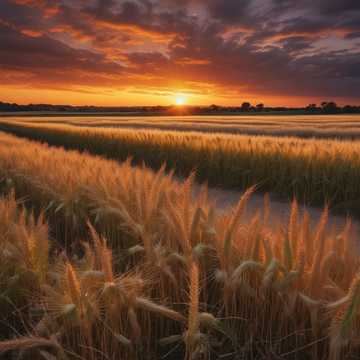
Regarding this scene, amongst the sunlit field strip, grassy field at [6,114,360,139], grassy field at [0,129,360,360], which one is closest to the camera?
grassy field at [0,129,360,360]

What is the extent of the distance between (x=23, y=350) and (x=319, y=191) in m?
5.07

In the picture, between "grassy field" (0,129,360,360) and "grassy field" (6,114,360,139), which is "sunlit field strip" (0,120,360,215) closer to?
"grassy field" (0,129,360,360)

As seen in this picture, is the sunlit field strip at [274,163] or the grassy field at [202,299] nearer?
the grassy field at [202,299]

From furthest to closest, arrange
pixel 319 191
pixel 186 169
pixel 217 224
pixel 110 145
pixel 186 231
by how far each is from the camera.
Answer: pixel 110 145 < pixel 186 169 < pixel 319 191 < pixel 217 224 < pixel 186 231

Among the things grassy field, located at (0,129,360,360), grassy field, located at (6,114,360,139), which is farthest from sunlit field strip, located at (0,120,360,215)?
grassy field, located at (6,114,360,139)

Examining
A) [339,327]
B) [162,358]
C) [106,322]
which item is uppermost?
[339,327]

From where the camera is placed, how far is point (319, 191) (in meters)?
5.57

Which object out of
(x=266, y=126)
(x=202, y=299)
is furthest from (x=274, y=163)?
(x=266, y=126)

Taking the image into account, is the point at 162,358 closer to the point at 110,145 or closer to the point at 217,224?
the point at 217,224

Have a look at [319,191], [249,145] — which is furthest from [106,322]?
[249,145]

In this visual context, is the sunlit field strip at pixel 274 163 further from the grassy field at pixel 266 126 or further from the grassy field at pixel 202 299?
the grassy field at pixel 266 126

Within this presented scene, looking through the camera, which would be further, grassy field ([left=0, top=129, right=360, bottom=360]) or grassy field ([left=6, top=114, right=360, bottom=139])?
grassy field ([left=6, top=114, right=360, bottom=139])

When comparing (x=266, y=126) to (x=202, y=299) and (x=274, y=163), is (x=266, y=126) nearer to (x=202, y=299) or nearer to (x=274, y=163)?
(x=274, y=163)

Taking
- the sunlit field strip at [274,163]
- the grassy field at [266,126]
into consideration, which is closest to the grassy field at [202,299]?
the sunlit field strip at [274,163]
